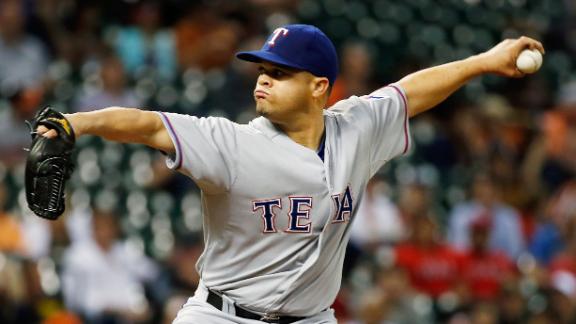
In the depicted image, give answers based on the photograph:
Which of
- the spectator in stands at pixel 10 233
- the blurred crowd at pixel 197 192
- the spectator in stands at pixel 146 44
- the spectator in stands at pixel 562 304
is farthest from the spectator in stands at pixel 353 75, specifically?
the spectator in stands at pixel 10 233

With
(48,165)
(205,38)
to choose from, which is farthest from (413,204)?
(48,165)

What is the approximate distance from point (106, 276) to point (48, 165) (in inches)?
165

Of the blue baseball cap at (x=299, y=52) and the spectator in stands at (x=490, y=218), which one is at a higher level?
the blue baseball cap at (x=299, y=52)

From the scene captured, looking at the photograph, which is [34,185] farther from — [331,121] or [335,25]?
[335,25]

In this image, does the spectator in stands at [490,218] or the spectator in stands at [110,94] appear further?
Answer: the spectator in stands at [490,218]

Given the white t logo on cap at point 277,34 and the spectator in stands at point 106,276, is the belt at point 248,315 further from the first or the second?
the spectator in stands at point 106,276

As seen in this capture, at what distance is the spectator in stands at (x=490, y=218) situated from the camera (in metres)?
9.35

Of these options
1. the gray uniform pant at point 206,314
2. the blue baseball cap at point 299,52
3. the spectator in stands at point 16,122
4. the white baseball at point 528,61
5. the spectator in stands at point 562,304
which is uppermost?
the blue baseball cap at point 299,52

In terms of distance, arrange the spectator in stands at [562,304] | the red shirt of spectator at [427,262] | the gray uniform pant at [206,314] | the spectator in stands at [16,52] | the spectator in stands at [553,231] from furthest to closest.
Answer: the spectator in stands at [553,231], the spectator in stands at [16,52], the red shirt of spectator at [427,262], the spectator in stands at [562,304], the gray uniform pant at [206,314]

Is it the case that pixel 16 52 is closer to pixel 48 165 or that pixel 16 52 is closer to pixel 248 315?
pixel 248 315

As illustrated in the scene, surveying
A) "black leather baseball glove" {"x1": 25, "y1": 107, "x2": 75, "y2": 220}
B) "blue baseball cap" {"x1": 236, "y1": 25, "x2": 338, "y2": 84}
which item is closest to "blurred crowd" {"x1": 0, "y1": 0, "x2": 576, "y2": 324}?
"blue baseball cap" {"x1": 236, "y1": 25, "x2": 338, "y2": 84}

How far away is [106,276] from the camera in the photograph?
7848mm

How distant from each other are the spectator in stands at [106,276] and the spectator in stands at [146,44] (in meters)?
1.84

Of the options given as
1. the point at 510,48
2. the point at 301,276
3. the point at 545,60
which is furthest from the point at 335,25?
the point at 301,276
